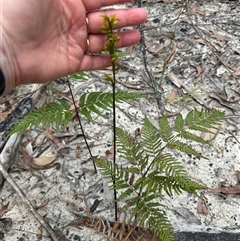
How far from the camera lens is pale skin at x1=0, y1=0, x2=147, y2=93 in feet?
6.53

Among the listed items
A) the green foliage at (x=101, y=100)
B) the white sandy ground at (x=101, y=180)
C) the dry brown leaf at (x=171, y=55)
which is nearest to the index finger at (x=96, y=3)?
the green foliage at (x=101, y=100)

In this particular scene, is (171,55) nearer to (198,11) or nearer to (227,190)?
(198,11)

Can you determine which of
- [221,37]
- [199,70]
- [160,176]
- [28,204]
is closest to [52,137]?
[28,204]

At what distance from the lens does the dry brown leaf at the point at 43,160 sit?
2.72 meters

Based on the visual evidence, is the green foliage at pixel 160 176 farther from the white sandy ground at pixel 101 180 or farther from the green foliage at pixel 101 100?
the white sandy ground at pixel 101 180

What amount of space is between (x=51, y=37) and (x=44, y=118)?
421mm

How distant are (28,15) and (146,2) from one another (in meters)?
2.04

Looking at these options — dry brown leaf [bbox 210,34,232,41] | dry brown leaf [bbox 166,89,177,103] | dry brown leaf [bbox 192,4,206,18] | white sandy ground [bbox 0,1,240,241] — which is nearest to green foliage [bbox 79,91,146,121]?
white sandy ground [bbox 0,1,240,241]

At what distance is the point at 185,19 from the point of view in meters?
3.67

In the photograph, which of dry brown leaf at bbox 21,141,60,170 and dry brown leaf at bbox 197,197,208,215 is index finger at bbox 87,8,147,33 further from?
dry brown leaf at bbox 197,197,208,215

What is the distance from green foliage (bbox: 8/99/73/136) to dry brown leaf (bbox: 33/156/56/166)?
653mm

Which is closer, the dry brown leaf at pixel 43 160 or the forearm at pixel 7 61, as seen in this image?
the forearm at pixel 7 61

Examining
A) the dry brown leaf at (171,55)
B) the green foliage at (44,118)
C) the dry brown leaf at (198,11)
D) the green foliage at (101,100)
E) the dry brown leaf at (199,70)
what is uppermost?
the green foliage at (101,100)

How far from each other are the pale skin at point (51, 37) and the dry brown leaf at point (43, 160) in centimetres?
68
